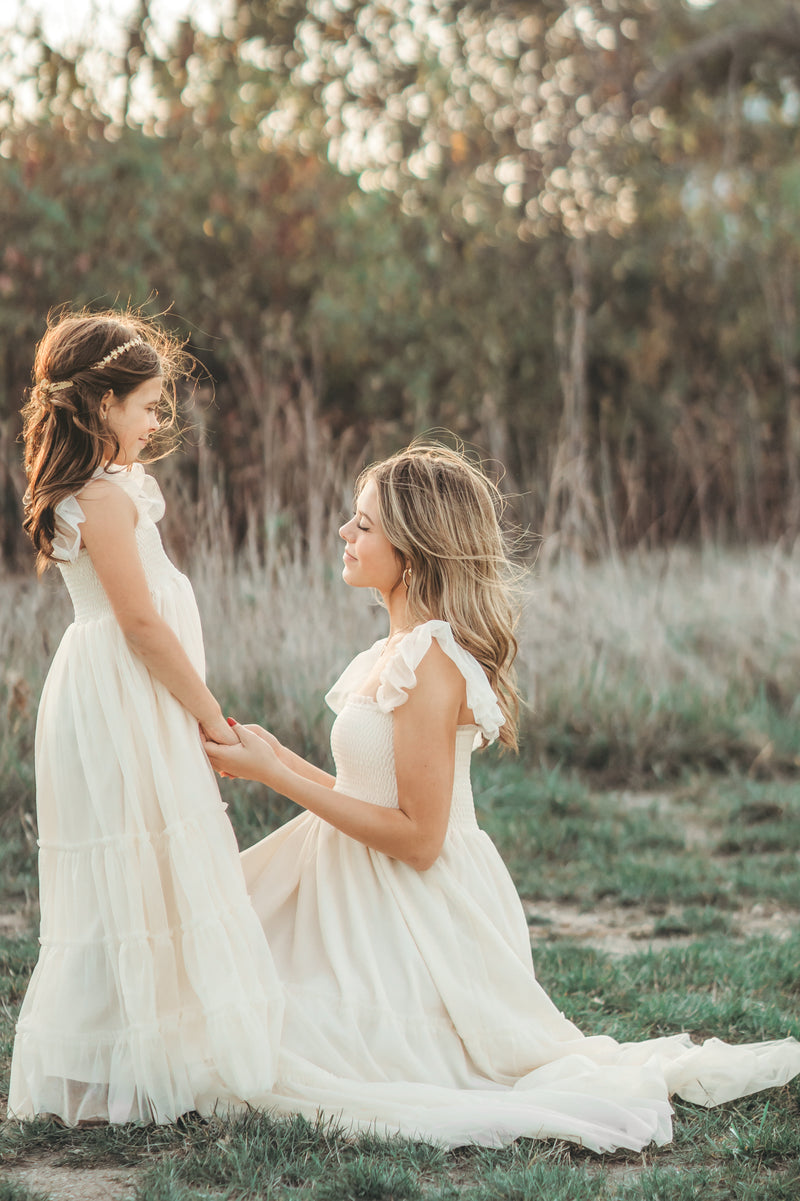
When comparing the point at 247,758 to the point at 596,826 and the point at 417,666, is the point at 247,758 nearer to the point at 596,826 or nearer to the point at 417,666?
the point at 417,666

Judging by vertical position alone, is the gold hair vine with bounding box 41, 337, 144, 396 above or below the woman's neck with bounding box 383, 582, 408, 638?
above

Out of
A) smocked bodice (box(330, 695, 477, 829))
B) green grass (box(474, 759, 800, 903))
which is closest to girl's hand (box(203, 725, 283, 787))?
smocked bodice (box(330, 695, 477, 829))

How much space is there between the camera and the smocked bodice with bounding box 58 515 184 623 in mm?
2408

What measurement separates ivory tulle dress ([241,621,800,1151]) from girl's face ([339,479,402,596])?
167 millimetres

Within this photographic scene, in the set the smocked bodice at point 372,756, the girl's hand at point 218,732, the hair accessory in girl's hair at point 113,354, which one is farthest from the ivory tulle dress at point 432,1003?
the hair accessory in girl's hair at point 113,354

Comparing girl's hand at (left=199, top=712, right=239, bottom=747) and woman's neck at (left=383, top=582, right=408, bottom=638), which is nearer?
girl's hand at (left=199, top=712, right=239, bottom=747)

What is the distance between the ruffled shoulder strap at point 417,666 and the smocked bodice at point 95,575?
47cm

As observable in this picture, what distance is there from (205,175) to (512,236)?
341 cm

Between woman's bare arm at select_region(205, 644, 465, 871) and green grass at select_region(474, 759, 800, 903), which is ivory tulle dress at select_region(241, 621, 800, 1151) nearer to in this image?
woman's bare arm at select_region(205, 644, 465, 871)

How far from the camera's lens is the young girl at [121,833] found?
91.2 inches

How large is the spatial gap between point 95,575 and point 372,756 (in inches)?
25.6

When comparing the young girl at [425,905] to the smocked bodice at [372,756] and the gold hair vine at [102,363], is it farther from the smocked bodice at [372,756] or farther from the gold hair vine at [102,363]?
the gold hair vine at [102,363]

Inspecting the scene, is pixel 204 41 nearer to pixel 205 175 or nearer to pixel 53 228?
pixel 205 175

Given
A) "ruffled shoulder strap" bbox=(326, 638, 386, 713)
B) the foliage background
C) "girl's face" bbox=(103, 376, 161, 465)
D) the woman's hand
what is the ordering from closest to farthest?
1. "girl's face" bbox=(103, 376, 161, 465)
2. the woman's hand
3. "ruffled shoulder strap" bbox=(326, 638, 386, 713)
4. the foliage background
